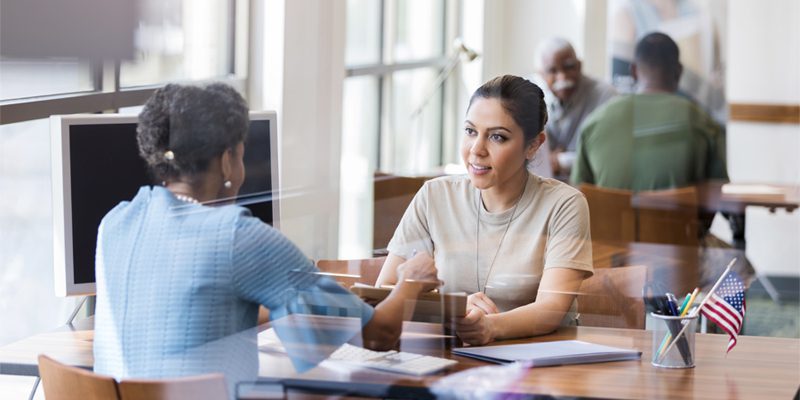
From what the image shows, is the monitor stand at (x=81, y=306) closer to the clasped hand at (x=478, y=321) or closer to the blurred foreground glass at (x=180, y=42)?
the blurred foreground glass at (x=180, y=42)

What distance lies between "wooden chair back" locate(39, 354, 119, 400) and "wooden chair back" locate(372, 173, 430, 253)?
469 mm

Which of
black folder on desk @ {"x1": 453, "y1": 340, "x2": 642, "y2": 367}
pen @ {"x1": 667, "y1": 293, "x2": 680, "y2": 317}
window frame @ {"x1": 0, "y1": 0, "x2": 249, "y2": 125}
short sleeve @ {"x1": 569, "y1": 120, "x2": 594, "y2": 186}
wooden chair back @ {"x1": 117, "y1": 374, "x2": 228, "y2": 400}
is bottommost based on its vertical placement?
wooden chair back @ {"x1": 117, "y1": 374, "x2": 228, "y2": 400}

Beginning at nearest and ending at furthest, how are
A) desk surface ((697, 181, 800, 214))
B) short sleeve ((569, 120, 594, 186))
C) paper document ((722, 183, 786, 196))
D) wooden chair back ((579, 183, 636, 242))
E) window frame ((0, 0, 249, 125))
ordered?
window frame ((0, 0, 249, 125)) → wooden chair back ((579, 183, 636, 242)) → short sleeve ((569, 120, 594, 186)) → desk surface ((697, 181, 800, 214)) → paper document ((722, 183, 786, 196))

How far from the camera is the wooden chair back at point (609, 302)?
1.82m

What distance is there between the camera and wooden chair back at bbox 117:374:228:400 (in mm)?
1819

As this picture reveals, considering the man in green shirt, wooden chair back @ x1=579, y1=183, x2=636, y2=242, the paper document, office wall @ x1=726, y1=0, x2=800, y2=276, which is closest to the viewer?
wooden chair back @ x1=579, y1=183, x2=636, y2=242

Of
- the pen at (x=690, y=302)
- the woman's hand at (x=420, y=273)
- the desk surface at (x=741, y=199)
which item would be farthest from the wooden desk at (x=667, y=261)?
the desk surface at (x=741, y=199)

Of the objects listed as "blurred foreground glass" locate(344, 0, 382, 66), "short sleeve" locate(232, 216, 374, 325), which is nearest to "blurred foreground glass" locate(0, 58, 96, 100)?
"short sleeve" locate(232, 216, 374, 325)

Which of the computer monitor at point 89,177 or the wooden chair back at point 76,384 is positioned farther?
the computer monitor at point 89,177

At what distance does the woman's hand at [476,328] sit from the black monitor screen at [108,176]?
355mm

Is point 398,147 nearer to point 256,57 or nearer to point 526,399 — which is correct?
point 256,57

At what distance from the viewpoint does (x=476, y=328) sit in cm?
179

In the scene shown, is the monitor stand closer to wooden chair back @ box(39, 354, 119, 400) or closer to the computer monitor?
the computer monitor

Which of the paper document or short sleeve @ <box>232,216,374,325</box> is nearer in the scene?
short sleeve @ <box>232,216,374,325</box>
